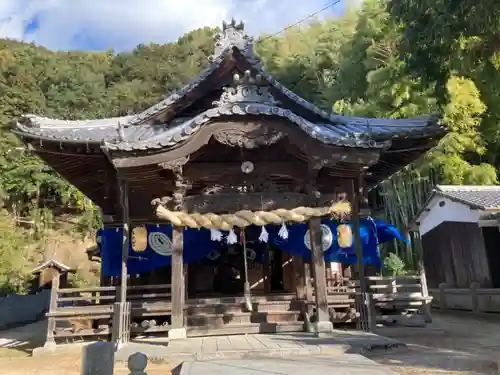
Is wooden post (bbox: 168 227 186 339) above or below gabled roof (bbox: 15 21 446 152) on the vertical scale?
below

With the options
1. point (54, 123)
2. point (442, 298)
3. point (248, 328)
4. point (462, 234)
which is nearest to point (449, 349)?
point (248, 328)

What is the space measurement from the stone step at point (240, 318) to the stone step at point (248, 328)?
0.17 metres

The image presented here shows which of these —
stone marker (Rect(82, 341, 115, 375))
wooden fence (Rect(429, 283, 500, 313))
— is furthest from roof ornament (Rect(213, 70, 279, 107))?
wooden fence (Rect(429, 283, 500, 313))

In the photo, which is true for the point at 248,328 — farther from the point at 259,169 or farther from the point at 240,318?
the point at 259,169

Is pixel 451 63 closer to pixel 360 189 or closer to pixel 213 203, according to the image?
pixel 360 189

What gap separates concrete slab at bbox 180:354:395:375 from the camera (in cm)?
535

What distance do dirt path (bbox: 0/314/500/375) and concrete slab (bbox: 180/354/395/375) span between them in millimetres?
544

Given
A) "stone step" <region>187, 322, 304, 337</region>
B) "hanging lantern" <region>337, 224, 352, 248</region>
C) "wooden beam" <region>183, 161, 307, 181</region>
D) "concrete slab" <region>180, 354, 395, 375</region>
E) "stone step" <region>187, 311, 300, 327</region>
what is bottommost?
"concrete slab" <region>180, 354, 395, 375</region>

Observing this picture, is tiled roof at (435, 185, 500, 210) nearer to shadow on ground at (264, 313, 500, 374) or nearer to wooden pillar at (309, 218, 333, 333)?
shadow on ground at (264, 313, 500, 374)

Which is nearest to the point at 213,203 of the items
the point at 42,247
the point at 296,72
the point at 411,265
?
the point at 411,265

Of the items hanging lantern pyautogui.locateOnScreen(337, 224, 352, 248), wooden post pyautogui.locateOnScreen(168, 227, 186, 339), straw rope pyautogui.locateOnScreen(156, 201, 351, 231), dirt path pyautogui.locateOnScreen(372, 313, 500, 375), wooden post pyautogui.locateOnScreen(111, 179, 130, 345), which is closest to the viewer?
dirt path pyautogui.locateOnScreen(372, 313, 500, 375)

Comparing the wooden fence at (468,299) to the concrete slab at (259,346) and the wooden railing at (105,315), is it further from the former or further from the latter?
the wooden railing at (105,315)

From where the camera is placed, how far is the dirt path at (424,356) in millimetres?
6309

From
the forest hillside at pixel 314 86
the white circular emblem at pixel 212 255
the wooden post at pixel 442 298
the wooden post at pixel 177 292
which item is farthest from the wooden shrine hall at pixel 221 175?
the wooden post at pixel 442 298
